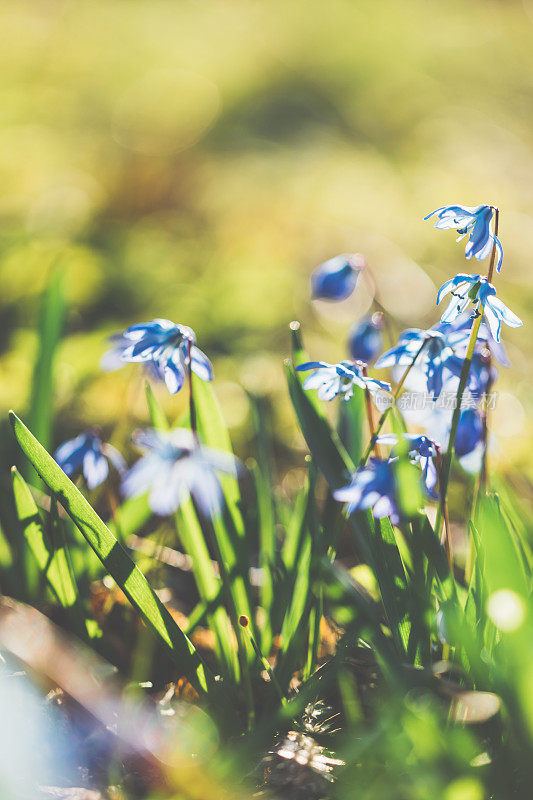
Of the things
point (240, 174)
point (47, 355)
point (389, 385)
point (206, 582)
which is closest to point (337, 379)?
point (389, 385)

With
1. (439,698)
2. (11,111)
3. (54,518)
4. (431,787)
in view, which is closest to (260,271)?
(54,518)

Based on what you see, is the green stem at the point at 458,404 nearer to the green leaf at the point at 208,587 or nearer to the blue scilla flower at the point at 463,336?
the blue scilla flower at the point at 463,336

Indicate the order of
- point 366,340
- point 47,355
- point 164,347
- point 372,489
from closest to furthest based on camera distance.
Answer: point 372,489, point 164,347, point 366,340, point 47,355

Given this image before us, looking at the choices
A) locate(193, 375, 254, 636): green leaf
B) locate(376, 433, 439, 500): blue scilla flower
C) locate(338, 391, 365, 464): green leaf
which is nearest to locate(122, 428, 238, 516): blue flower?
locate(193, 375, 254, 636): green leaf

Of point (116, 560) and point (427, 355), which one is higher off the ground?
point (427, 355)

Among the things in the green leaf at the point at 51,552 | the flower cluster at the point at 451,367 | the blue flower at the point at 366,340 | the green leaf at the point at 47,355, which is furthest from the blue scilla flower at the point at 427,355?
the green leaf at the point at 47,355

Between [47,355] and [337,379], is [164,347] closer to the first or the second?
[337,379]
